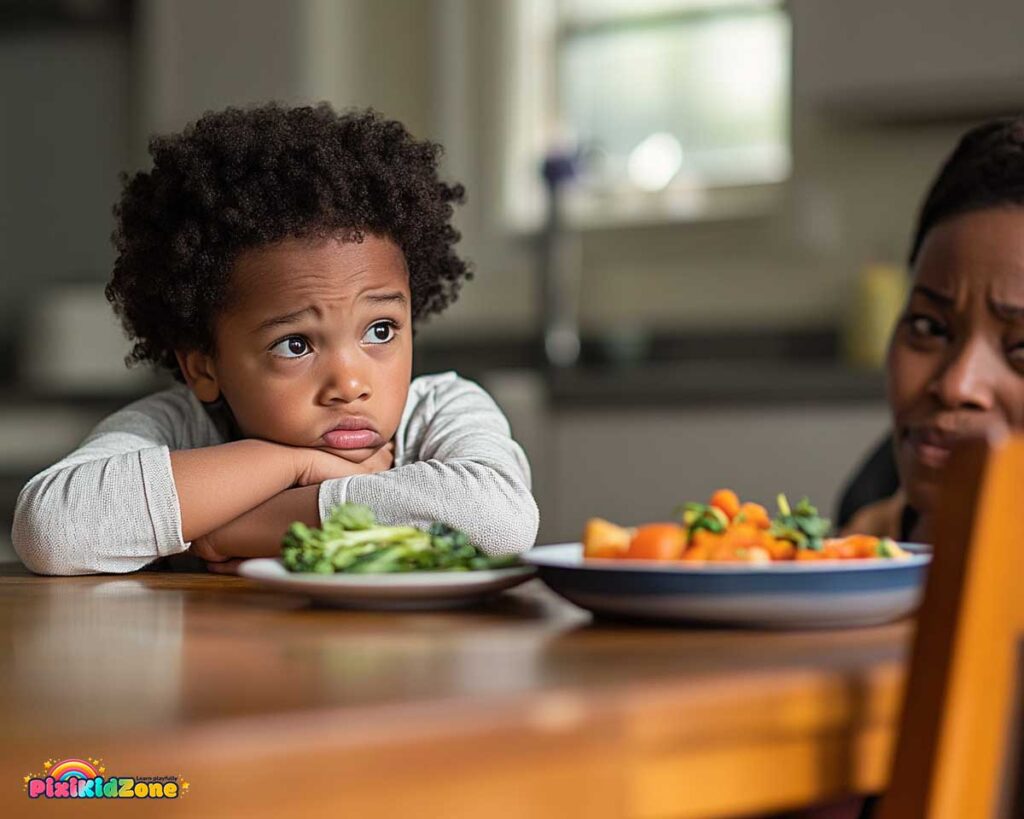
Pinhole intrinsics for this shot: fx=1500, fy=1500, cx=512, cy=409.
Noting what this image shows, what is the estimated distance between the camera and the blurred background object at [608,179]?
309cm

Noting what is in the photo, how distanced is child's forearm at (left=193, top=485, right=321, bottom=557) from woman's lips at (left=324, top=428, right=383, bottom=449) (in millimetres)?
69

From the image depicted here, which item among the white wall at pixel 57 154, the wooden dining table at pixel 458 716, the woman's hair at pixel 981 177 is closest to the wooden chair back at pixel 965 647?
the wooden dining table at pixel 458 716

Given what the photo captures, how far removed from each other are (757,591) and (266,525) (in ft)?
1.86

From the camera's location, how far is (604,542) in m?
0.88

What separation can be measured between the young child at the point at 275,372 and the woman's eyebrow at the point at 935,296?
1.53 feet

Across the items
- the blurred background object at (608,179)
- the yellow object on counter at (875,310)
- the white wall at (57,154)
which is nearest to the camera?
the blurred background object at (608,179)

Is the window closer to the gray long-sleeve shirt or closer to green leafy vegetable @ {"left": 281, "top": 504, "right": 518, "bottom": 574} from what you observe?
the gray long-sleeve shirt

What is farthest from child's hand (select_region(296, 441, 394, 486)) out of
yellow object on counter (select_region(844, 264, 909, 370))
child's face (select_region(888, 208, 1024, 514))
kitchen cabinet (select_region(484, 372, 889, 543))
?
yellow object on counter (select_region(844, 264, 909, 370))

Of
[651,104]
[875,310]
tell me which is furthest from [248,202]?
Result: [651,104]

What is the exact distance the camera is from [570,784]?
0.55 meters

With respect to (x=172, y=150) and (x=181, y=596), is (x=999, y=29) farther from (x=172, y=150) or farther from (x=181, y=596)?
(x=181, y=596)

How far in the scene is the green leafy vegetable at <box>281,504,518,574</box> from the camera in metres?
0.91

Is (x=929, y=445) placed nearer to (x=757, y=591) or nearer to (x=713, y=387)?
(x=757, y=591)

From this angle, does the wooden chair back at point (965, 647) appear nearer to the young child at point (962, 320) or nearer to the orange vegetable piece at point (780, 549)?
the orange vegetable piece at point (780, 549)
